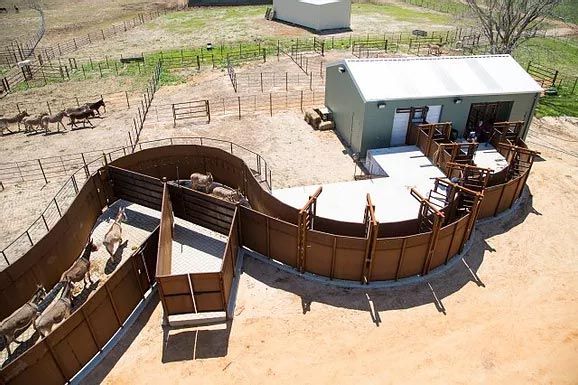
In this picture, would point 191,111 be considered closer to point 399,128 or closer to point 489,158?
point 399,128

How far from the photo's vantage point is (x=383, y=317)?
595 inches

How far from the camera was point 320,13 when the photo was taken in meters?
55.7

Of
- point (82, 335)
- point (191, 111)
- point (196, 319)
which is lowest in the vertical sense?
point (196, 319)

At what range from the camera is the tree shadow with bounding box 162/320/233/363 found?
13.7 metres

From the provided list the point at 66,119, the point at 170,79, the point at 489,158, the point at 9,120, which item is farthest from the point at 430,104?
the point at 9,120

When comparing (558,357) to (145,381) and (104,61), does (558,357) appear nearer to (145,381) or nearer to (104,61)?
(145,381)

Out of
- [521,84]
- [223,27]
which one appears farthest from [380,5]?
[521,84]

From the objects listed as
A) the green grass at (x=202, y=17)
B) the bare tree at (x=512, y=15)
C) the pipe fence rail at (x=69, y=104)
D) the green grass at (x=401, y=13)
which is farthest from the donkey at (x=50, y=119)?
the green grass at (x=401, y=13)

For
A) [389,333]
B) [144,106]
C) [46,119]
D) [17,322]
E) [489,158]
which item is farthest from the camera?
[144,106]

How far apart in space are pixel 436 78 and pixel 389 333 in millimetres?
17005

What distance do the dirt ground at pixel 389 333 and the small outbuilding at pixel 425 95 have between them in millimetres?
9571

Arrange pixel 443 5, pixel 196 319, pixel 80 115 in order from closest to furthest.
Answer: pixel 196 319 → pixel 80 115 → pixel 443 5

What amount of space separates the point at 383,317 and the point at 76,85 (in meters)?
35.2

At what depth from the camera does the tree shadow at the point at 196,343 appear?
1371 centimetres
